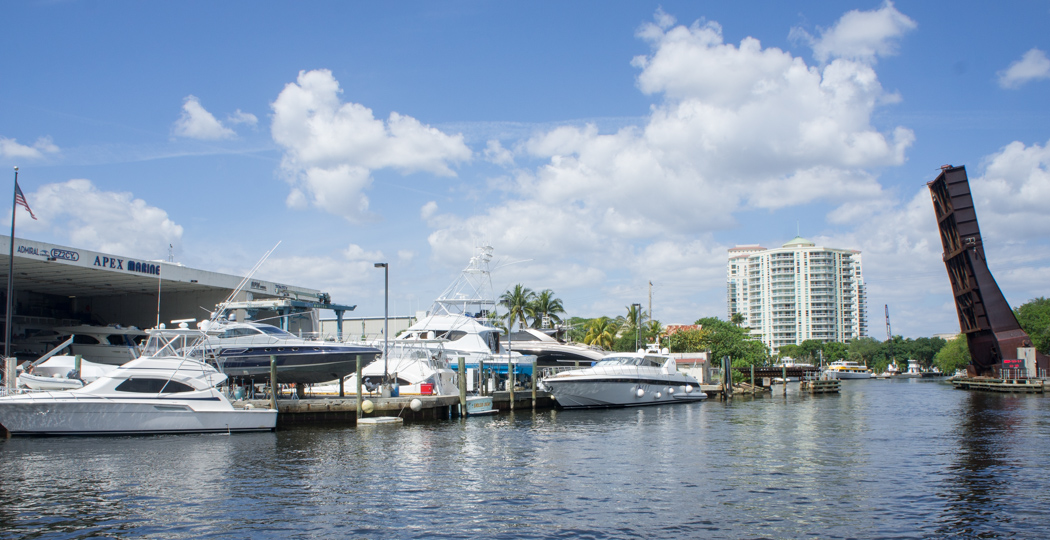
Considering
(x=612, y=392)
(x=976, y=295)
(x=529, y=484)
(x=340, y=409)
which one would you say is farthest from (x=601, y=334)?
(x=529, y=484)

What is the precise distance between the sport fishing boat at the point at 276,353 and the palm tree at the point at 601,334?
140ft

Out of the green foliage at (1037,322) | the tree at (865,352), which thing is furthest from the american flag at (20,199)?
the tree at (865,352)

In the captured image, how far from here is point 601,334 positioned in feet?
227

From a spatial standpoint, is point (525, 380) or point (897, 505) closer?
point (897, 505)

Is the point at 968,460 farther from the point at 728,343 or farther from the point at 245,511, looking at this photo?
the point at 728,343

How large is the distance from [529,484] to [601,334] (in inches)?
2148

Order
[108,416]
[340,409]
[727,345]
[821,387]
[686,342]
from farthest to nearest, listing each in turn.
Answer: [686,342] < [727,345] < [821,387] < [340,409] < [108,416]

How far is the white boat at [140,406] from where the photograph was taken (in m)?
22.0

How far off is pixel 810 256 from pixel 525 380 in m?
142

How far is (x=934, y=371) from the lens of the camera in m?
149

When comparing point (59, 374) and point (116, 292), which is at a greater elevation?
point (116, 292)

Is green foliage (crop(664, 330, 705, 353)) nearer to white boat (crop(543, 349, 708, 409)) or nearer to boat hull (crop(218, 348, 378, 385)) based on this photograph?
white boat (crop(543, 349, 708, 409))

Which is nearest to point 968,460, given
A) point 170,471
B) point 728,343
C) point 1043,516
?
point 1043,516

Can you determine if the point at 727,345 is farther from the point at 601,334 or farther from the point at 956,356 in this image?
the point at 956,356
